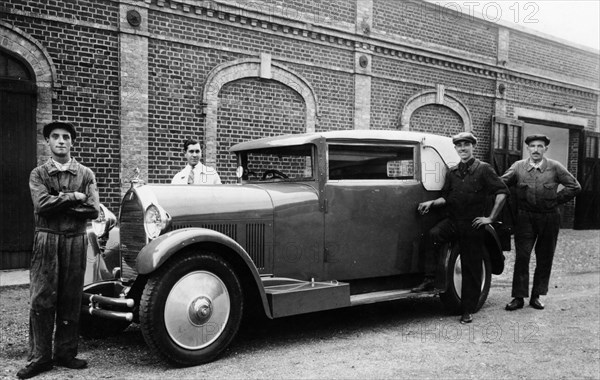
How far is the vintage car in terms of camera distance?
12.8ft

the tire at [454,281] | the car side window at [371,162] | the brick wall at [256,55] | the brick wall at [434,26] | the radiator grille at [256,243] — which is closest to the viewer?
the radiator grille at [256,243]

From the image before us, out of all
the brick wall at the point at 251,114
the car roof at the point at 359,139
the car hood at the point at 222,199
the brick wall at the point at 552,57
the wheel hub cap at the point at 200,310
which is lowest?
the wheel hub cap at the point at 200,310

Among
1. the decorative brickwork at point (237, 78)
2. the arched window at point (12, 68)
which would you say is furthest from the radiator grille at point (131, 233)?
the decorative brickwork at point (237, 78)

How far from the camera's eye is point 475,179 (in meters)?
5.24

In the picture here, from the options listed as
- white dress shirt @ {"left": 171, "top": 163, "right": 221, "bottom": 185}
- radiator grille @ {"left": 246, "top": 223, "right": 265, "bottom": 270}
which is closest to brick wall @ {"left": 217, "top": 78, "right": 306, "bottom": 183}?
white dress shirt @ {"left": 171, "top": 163, "right": 221, "bottom": 185}

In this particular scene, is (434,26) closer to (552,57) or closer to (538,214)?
(552,57)

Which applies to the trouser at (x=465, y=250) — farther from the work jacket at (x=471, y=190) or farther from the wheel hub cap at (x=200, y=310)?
the wheel hub cap at (x=200, y=310)

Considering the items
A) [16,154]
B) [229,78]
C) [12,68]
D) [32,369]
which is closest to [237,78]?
[229,78]

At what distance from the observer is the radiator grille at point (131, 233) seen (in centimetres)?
422

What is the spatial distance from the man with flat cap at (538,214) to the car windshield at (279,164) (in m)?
2.71

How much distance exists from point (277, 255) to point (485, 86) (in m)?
10.7

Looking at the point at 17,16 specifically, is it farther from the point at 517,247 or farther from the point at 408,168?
the point at 517,247

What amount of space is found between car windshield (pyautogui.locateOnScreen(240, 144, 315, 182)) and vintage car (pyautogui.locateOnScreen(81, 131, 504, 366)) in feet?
0.04

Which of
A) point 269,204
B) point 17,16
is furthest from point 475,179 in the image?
point 17,16
